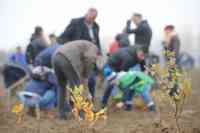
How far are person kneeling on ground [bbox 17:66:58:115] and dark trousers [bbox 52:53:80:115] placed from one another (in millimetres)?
727

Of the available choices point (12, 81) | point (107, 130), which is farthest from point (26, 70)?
point (107, 130)

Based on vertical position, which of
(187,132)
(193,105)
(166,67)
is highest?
(166,67)

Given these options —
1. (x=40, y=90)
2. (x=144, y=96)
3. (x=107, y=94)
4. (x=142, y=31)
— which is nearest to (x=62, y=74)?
(x=40, y=90)

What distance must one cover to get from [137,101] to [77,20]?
2.09 metres

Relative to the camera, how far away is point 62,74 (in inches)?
343

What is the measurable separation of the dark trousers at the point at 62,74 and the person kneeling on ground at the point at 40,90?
0.73 m

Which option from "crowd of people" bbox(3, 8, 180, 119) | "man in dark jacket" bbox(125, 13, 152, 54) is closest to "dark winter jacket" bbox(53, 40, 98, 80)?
"crowd of people" bbox(3, 8, 180, 119)

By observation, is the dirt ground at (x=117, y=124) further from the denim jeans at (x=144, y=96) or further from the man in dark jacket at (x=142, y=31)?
the man in dark jacket at (x=142, y=31)

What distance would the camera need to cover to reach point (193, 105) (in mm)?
10938

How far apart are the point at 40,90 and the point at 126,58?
165 cm

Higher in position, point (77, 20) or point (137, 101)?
point (77, 20)

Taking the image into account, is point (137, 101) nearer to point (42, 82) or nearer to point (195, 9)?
point (42, 82)

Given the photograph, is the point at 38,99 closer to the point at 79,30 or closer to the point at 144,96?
the point at 79,30

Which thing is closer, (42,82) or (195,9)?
(42,82)
